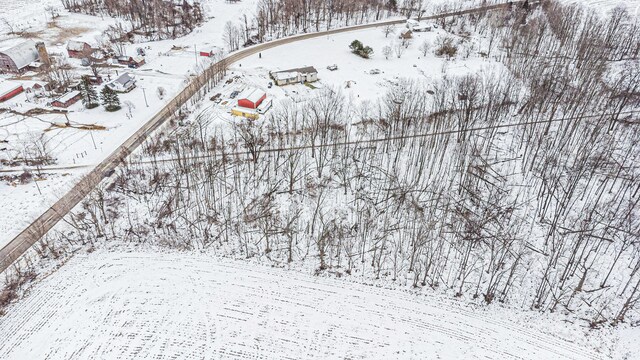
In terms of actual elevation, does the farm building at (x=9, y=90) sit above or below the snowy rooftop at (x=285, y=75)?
below

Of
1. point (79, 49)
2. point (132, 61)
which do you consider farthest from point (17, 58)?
point (132, 61)

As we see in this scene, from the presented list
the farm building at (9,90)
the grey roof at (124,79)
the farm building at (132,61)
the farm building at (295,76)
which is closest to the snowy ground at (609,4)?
the farm building at (295,76)

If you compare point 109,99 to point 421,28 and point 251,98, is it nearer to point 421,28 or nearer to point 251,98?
point 251,98

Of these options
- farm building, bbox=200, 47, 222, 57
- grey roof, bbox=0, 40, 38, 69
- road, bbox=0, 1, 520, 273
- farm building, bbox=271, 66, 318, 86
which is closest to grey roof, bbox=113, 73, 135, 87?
road, bbox=0, 1, 520, 273

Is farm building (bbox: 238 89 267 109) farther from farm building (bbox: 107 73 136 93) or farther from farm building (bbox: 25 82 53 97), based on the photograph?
farm building (bbox: 25 82 53 97)

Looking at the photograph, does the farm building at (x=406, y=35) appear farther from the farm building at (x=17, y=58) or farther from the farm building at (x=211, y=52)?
the farm building at (x=17, y=58)
